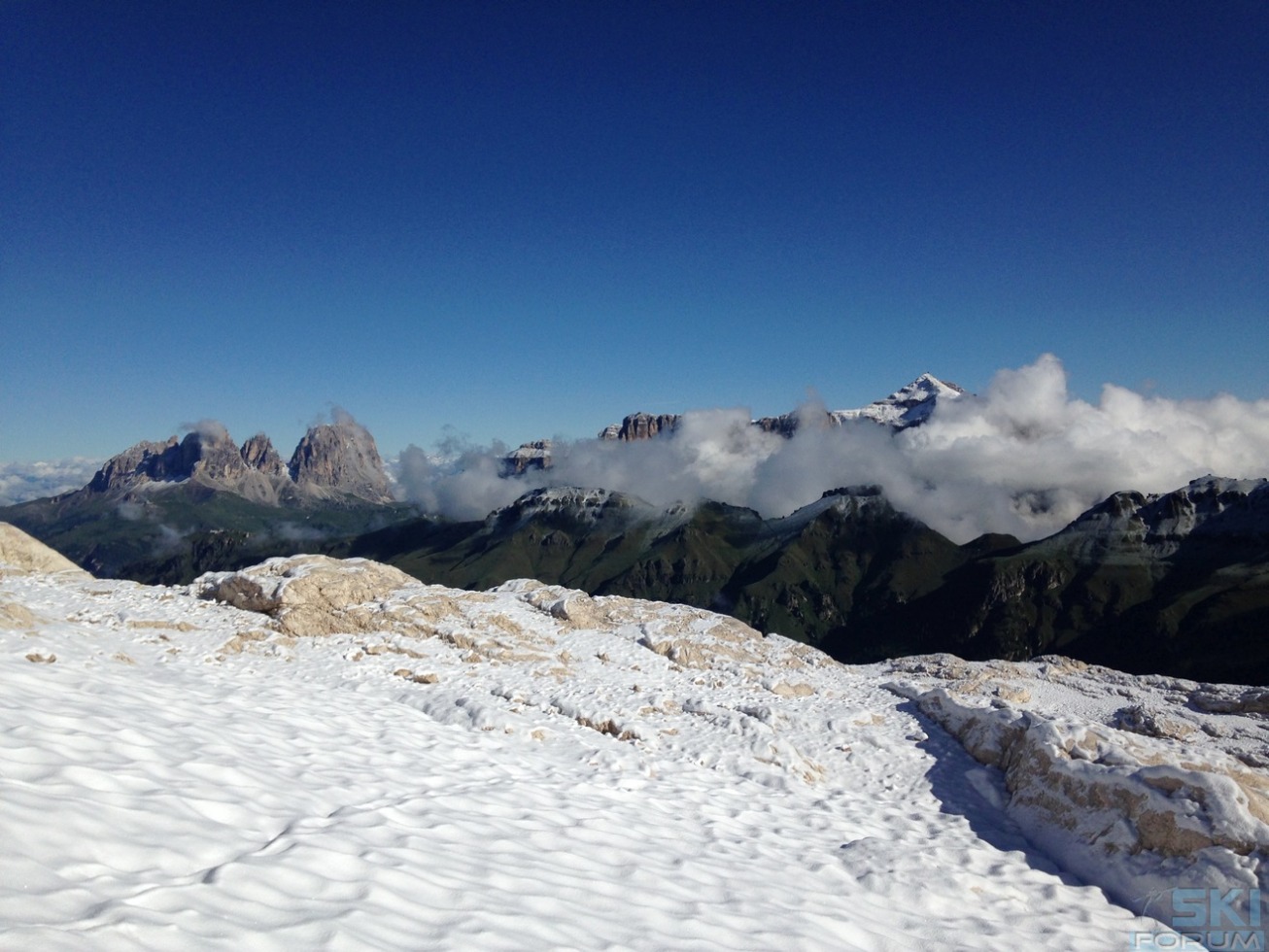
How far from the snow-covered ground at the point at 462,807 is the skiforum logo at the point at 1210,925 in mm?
248

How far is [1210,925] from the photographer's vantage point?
1080cm

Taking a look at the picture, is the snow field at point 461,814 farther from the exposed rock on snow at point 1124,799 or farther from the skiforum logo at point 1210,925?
the exposed rock on snow at point 1124,799

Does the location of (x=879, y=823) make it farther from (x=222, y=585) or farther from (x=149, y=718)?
(x=222, y=585)

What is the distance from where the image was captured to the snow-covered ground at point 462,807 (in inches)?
237

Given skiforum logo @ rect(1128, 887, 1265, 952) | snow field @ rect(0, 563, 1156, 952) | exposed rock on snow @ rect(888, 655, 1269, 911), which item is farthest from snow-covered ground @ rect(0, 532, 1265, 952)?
exposed rock on snow @ rect(888, 655, 1269, 911)

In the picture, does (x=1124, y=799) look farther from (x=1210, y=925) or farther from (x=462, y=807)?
(x=462, y=807)

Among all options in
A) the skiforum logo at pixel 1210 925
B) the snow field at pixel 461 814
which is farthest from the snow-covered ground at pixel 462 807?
the skiforum logo at pixel 1210 925

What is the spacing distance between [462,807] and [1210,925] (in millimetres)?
12353

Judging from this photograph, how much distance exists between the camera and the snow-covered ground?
602cm

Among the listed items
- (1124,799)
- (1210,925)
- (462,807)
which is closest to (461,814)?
(462,807)

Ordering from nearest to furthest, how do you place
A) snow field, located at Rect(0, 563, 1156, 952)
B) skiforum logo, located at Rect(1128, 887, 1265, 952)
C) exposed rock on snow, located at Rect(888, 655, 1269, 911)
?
snow field, located at Rect(0, 563, 1156, 952)
skiforum logo, located at Rect(1128, 887, 1265, 952)
exposed rock on snow, located at Rect(888, 655, 1269, 911)

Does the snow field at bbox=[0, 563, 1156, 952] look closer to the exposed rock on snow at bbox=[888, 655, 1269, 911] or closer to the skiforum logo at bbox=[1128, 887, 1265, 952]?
the skiforum logo at bbox=[1128, 887, 1265, 952]

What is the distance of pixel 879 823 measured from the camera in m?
14.7

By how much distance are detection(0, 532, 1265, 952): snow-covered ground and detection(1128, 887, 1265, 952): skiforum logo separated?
0.25 meters
